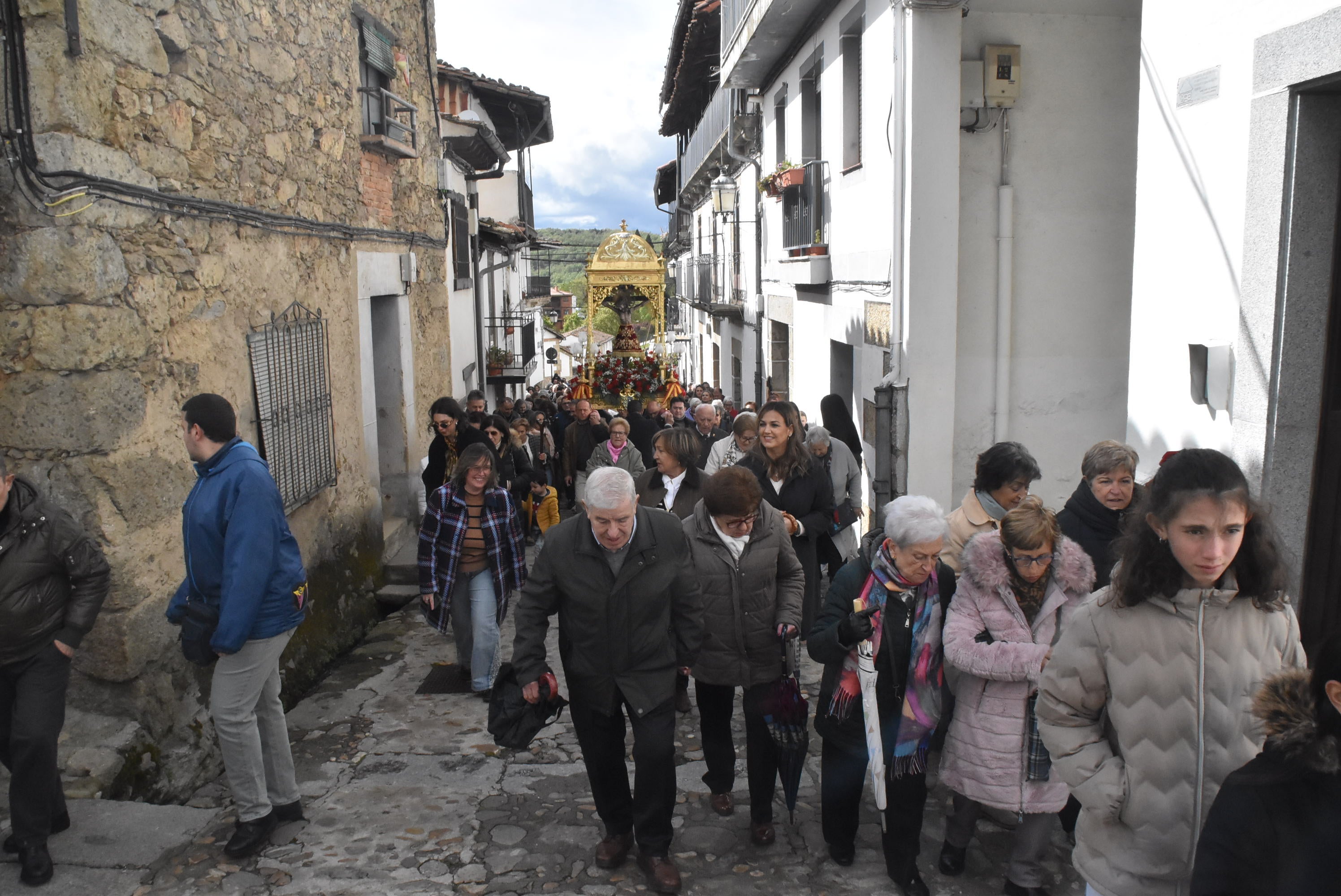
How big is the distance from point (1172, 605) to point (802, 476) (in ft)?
9.21

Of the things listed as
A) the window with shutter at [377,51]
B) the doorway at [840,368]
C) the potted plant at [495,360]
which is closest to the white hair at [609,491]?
the window with shutter at [377,51]

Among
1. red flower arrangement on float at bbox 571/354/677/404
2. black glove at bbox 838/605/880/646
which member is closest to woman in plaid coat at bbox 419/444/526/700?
black glove at bbox 838/605/880/646

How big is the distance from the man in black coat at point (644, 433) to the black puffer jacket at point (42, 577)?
6.39m

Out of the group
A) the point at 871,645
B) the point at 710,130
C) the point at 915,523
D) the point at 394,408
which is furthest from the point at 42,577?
the point at 710,130

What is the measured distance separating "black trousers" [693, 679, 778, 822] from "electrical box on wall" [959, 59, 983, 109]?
4.45 metres

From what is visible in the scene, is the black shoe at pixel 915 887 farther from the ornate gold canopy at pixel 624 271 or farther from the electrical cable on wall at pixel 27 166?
the ornate gold canopy at pixel 624 271

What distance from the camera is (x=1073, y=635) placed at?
7.98 ft

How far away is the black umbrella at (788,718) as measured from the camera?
381 centimetres

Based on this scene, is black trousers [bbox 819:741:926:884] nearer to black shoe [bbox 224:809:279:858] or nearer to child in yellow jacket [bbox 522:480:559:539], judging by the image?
black shoe [bbox 224:809:279:858]

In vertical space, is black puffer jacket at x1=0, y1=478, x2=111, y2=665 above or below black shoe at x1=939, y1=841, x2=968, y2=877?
above

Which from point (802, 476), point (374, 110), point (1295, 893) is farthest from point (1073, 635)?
point (374, 110)

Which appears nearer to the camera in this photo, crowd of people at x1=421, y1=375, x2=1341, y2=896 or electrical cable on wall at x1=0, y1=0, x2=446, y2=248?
crowd of people at x1=421, y1=375, x2=1341, y2=896

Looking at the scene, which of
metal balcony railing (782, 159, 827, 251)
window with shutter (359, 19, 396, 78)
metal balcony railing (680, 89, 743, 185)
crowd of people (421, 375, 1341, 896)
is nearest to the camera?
crowd of people (421, 375, 1341, 896)

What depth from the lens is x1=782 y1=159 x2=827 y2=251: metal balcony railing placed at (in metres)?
9.59
